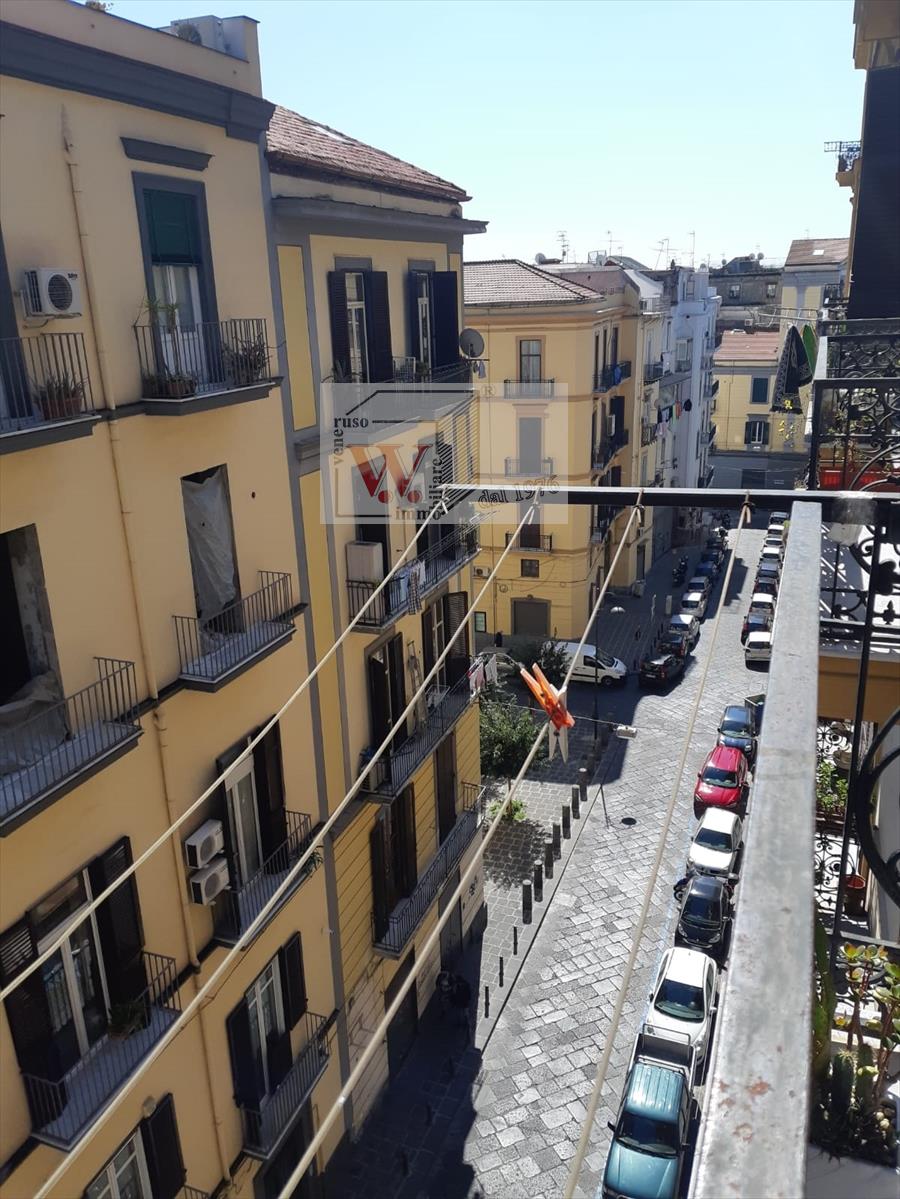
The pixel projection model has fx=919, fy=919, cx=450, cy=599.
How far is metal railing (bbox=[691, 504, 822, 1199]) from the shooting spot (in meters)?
1.14

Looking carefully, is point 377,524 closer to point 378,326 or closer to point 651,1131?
point 378,326

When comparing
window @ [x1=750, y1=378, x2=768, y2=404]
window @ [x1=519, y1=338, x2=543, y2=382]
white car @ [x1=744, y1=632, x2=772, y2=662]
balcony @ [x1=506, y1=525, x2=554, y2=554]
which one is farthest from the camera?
window @ [x1=750, y1=378, x2=768, y2=404]

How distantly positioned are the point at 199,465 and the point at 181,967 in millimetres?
5034

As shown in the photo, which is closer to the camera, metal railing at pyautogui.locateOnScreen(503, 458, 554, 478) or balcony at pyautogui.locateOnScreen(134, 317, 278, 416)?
balcony at pyautogui.locateOnScreen(134, 317, 278, 416)

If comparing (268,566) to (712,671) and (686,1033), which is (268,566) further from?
(712,671)

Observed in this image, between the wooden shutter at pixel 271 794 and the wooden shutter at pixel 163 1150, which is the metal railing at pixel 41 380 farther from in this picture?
the wooden shutter at pixel 163 1150

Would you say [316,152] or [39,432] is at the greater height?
[316,152]

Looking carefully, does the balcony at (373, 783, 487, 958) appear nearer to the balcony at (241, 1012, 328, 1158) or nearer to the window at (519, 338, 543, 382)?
the balcony at (241, 1012, 328, 1158)

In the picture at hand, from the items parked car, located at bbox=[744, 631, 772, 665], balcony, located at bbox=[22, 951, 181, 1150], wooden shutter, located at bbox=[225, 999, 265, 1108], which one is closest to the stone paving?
parked car, located at bbox=[744, 631, 772, 665]

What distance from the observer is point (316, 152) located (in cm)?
1154

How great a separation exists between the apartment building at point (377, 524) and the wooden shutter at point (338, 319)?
0.07ft

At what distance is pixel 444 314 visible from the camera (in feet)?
48.0

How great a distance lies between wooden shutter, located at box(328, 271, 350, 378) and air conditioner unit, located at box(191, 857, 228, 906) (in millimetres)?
6150

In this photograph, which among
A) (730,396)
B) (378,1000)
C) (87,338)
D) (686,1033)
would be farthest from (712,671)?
(730,396)
